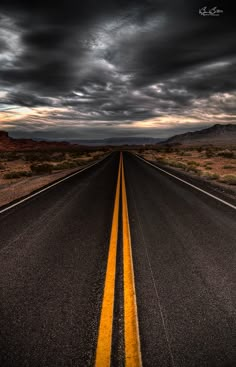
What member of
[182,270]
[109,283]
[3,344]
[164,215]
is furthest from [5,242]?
[164,215]

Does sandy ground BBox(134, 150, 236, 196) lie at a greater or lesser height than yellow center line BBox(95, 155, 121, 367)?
greater

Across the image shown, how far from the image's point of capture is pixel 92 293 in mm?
3641

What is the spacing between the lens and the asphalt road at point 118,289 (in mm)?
2605

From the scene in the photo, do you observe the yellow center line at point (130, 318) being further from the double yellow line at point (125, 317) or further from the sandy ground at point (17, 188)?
the sandy ground at point (17, 188)

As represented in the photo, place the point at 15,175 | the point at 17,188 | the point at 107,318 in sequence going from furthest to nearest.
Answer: the point at 15,175, the point at 17,188, the point at 107,318

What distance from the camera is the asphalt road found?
2605 mm

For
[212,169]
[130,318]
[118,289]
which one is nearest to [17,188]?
[118,289]

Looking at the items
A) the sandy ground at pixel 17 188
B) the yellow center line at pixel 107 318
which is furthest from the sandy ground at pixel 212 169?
the sandy ground at pixel 17 188

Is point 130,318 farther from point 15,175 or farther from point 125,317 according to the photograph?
point 15,175

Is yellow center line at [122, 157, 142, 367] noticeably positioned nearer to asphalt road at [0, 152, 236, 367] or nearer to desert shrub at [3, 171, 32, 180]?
asphalt road at [0, 152, 236, 367]

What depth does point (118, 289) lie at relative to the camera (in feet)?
12.2

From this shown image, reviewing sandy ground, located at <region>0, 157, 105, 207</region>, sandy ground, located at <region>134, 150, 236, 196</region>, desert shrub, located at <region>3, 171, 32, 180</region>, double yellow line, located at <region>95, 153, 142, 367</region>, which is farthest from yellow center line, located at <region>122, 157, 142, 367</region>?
desert shrub, located at <region>3, 171, 32, 180</region>

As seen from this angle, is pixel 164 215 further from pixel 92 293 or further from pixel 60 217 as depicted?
pixel 92 293

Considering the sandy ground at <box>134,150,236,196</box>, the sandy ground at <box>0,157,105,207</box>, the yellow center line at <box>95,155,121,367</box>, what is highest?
the sandy ground at <box>134,150,236,196</box>
